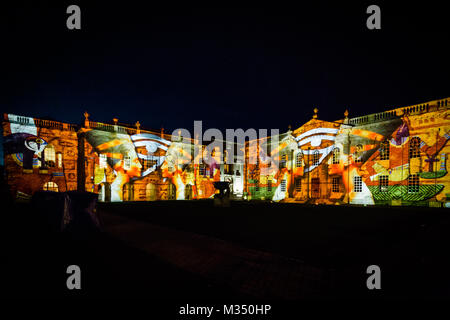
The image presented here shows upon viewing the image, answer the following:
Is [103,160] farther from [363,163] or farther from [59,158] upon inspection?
[363,163]

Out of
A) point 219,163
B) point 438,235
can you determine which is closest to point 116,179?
point 219,163

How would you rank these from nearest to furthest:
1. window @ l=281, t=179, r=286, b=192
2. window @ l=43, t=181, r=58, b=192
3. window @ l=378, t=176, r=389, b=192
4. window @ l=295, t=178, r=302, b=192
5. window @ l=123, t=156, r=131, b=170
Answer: window @ l=378, t=176, r=389, b=192 → window @ l=43, t=181, r=58, b=192 → window @ l=123, t=156, r=131, b=170 → window @ l=295, t=178, r=302, b=192 → window @ l=281, t=179, r=286, b=192

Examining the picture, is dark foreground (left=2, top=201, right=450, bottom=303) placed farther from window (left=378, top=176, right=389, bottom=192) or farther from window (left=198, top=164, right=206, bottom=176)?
window (left=198, top=164, right=206, bottom=176)

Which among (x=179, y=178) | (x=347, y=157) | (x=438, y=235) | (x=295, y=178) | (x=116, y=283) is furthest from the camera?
(x=179, y=178)

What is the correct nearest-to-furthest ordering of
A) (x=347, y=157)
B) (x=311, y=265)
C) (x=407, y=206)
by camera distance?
1. (x=311, y=265)
2. (x=407, y=206)
3. (x=347, y=157)

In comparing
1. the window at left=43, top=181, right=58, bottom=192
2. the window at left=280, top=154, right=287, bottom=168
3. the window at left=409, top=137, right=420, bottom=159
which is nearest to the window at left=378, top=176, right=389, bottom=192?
the window at left=409, top=137, right=420, bottom=159

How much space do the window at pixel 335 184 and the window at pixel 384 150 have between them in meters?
4.39

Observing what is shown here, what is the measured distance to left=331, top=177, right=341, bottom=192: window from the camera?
2058cm

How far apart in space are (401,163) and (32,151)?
34.0m

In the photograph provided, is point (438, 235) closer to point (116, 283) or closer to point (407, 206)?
point (116, 283)

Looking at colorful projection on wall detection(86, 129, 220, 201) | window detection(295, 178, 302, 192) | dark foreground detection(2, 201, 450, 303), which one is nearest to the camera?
dark foreground detection(2, 201, 450, 303)

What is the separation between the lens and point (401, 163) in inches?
663

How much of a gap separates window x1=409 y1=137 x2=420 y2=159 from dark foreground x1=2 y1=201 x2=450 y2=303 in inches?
462

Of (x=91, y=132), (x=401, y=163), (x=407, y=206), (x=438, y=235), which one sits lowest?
(x=407, y=206)
